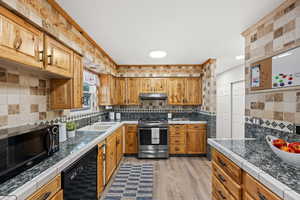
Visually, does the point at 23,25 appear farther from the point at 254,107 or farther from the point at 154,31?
the point at 254,107

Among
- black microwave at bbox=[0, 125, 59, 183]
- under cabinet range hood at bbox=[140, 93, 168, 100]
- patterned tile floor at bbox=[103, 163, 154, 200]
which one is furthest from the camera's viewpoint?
under cabinet range hood at bbox=[140, 93, 168, 100]

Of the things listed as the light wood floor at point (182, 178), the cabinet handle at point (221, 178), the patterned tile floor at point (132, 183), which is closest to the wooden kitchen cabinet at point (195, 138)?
the light wood floor at point (182, 178)

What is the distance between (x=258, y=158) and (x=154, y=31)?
1.94 meters

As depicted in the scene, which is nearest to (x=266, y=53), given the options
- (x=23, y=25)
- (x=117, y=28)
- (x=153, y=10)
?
(x=153, y=10)

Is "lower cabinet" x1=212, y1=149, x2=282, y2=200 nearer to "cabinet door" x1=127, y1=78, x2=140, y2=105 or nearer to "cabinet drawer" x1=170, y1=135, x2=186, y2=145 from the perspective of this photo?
"cabinet drawer" x1=170, y1=135, x2=186, y2=145

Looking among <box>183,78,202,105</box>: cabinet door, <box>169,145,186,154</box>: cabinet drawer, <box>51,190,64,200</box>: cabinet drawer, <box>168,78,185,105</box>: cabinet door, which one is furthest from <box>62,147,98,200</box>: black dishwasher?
<box>183,78,202,105</box>: cabinet door

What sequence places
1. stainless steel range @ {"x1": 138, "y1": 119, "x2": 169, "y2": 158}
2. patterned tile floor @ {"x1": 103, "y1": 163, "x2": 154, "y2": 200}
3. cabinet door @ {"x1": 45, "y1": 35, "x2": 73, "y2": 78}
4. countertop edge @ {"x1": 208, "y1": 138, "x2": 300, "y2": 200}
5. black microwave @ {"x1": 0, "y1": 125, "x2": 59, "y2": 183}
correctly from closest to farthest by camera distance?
countertop edge @ {"x1": 208, "y1": 138, "x2": 300, "y2": 200}, black microwave @ {"x1": 0, "y1": 125, "x2": 59, "y2": 183}, cabinet door @ {"x1": 45, "y1": 35, "x2": 73, "y2": 78}, patterned tile floor @ {"x1": 103, "y1": 163, "x2": 154, "y2": 200}, stainless steel range @ {"x1": 138, "y1": 119, "x2": 169, "y2": 158}

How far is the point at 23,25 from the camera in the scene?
46.1 inches

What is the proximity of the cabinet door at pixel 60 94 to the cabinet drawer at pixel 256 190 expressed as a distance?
1960mm

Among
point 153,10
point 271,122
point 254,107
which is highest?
point 153,10

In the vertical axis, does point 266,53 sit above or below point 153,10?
below

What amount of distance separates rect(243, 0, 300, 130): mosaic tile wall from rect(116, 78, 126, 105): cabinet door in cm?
298

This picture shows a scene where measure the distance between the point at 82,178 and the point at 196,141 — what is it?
3.03 meters

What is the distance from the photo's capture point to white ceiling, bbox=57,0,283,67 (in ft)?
5.33
